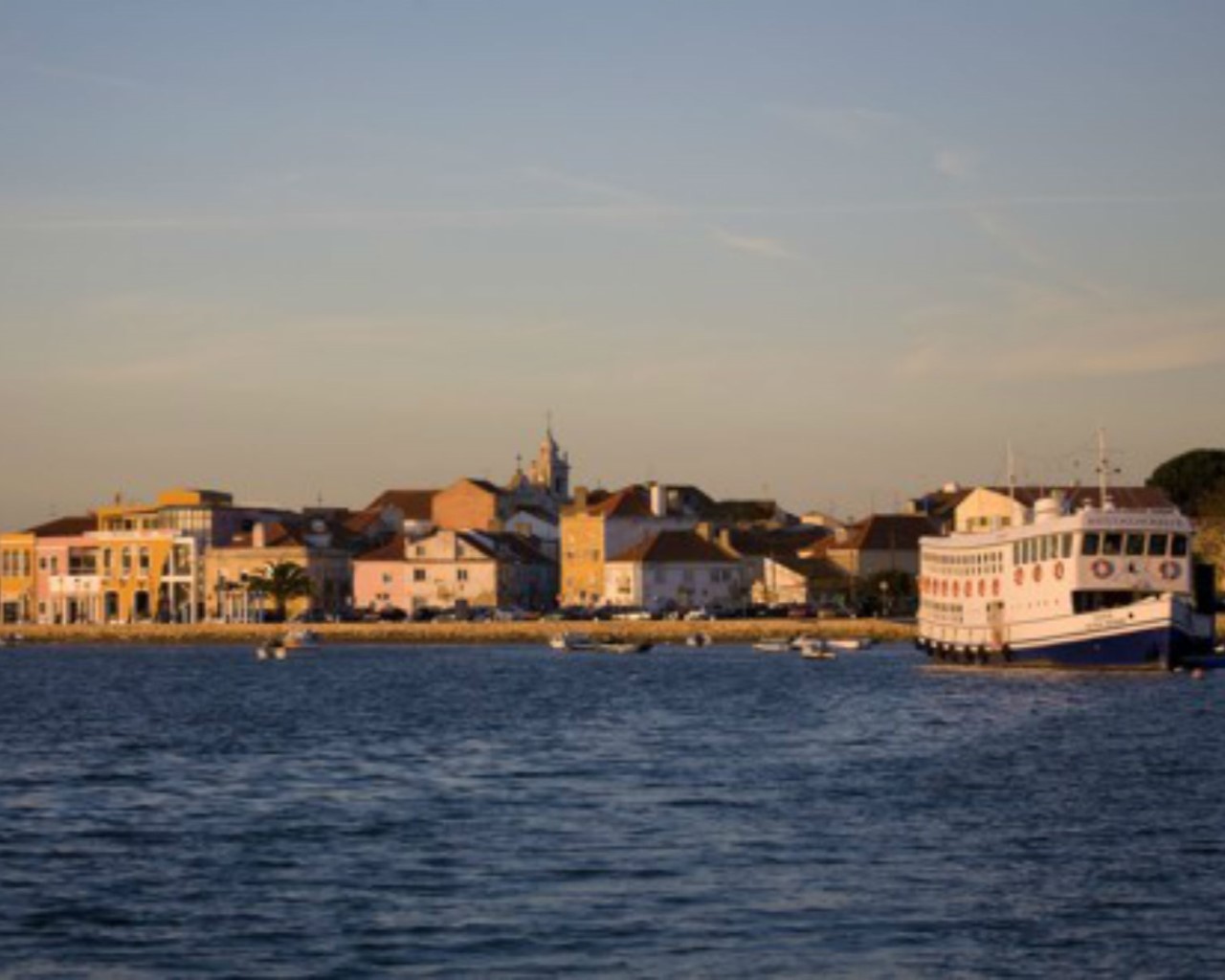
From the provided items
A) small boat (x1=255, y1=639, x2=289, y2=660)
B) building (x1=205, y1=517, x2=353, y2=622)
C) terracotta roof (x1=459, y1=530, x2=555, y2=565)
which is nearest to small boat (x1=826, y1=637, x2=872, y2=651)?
small boat (x1=255, y1=639, x2=289, y2=660)

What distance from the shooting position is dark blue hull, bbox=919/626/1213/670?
85.0 meters

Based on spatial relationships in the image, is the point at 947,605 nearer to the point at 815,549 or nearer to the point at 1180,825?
the point at 1180,825

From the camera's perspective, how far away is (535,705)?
80.8 m

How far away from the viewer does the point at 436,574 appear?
611 ft

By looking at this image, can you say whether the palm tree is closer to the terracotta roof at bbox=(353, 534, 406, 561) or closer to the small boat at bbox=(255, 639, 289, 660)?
the terracotta roof at bbox=(353, 534, 406, 561)

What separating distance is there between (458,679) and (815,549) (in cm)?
8629

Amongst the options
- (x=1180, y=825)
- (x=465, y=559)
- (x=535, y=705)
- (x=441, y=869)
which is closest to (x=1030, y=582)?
(x=535, y=705)

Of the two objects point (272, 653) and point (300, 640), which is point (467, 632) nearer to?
point (300, 640)

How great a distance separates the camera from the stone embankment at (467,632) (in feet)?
520

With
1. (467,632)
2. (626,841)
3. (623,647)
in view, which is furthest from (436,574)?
(626,841)

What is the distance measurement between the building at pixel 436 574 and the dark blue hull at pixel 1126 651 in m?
98.0

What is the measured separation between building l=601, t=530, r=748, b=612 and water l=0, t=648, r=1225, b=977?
105 m

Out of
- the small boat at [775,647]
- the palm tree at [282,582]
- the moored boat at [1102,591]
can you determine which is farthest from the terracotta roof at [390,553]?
the moored boat at [1102,591]

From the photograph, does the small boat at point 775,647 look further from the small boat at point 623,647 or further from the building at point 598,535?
the building at point 598,535
